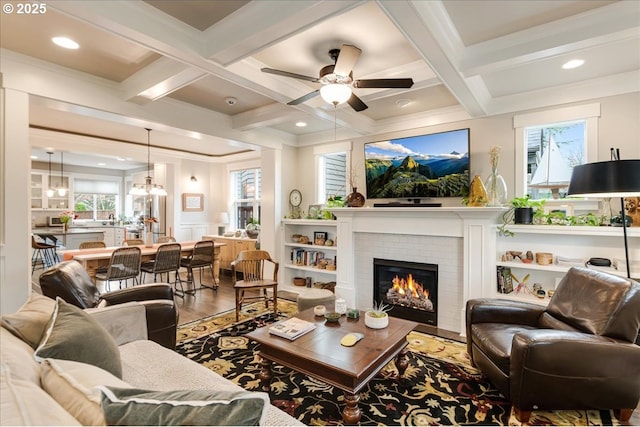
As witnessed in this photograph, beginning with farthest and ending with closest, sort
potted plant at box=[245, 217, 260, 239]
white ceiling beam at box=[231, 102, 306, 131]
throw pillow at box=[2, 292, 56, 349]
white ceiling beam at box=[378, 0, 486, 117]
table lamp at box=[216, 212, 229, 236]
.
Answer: table lamp at box=[216, 212, 229, 236] < potted plant at box=[245, 217, 260, 239] < white ceiling beam at box=[231, 102, 306, 131] < white ceiling beam at box=[378, 0, 486, 117] < throw pillow at box=[2, 292, 56, 349]

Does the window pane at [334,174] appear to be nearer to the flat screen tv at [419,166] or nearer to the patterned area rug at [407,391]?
the flat screen tv at [419,166]

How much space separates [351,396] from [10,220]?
319cm

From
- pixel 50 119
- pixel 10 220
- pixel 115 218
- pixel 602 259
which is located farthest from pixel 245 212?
pixel 602 259

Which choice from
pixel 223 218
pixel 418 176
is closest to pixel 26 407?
pixel 418 176

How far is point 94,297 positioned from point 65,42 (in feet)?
6.98

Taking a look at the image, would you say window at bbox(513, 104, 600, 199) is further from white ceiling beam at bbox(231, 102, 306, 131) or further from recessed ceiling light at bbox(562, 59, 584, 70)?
white ceiling beam at bbox(231, 102, 306, 131)

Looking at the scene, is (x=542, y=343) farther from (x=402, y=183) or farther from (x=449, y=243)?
(x=402, y=183)

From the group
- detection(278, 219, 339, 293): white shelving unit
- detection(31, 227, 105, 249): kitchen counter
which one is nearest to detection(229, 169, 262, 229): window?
detection(278, 219, 339, 293): white shelving unit

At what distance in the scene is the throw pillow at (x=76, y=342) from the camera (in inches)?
48.0

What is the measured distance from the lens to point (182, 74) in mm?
2736

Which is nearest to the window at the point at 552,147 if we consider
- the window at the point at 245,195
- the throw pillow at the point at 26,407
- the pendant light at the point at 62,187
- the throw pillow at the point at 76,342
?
Answer: the throw pillow at the point at 76,342

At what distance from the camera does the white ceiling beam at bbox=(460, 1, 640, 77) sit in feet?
6.70

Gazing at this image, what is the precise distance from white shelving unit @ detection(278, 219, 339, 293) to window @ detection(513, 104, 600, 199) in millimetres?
2662

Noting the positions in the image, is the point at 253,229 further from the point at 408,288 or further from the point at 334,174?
the point at 408,288
